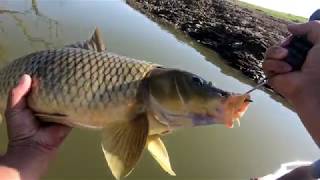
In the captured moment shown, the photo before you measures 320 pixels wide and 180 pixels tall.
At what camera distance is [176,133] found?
18.5 feet

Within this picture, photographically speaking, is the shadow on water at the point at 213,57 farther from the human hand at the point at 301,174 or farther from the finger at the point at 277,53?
the finger at the point at 277,53

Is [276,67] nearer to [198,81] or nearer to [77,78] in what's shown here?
[198,81]

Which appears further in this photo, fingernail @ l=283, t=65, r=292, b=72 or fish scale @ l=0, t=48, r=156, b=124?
fish scale @ l=0, t=48, r=156, b=124

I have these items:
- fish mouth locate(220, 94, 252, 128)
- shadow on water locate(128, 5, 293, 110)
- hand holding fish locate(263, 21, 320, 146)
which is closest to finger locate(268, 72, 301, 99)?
hand holding fish locate(263, 21, 320, 146)

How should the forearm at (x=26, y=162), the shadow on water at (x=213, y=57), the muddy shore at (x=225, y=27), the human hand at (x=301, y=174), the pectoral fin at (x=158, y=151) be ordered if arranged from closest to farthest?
the forearm at (x=26, y=162)
the pectoral fin at (x=158, y=151)
the human hand at (x=301, y=174)
the shadow on water at (x=213, y=57)
the muddy shore at (x=225, y=27)

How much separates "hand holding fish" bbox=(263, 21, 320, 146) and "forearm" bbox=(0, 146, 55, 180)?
1.02 metres

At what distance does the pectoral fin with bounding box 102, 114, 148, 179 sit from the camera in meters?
2.11

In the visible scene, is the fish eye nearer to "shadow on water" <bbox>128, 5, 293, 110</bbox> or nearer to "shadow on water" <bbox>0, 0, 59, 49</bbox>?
"shadow on water" <bbox>0, 0, 59, 49</bbox>

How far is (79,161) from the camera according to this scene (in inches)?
189

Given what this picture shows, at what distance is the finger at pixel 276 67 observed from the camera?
1975 millimetres

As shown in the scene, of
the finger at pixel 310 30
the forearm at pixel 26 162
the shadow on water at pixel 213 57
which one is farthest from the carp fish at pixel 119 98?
the shadow on water at pixel 213 57

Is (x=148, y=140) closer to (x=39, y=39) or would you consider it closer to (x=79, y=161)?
(x=79, y=161)

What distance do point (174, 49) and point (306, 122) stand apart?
8805 millimetres

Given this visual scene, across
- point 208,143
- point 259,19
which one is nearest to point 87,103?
point 208,143
